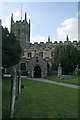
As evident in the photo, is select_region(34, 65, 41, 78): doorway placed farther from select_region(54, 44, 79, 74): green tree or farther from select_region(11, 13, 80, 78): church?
select_region(54, 44, 79, 74): green tree

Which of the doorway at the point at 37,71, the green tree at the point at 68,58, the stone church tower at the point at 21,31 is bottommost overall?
the doorway at the point at 37,71

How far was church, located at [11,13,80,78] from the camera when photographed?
89.7 feet

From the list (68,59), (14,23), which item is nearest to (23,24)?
(14,23)

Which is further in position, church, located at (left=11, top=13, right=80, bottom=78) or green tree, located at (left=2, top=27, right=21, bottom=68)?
church, located at (left=11, top=13, right=80, bottom=78)

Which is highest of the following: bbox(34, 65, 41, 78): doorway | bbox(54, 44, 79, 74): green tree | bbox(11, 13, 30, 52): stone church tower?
bbox(11, 13, 30, 52): stone church tower

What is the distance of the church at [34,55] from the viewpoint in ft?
89.7

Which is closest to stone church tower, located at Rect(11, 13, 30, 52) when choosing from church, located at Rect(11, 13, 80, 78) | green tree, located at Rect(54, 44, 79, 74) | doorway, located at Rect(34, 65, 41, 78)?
church, located at Rect(11, 13, 80, 78)

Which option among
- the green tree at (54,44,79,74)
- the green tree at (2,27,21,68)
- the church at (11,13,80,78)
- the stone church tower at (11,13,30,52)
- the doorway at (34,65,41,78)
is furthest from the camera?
the stone church tower at (11,13,30,52)

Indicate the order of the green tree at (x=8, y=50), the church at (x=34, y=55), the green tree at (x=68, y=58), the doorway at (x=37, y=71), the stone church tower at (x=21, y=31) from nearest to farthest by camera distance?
the green tree at (x=8, y=50) → the green tree at (x=68, y=58) → the church at (x=34, y=55) → the doorway at (x=37, y=71) → the stone church tower at (x=21, y=31)

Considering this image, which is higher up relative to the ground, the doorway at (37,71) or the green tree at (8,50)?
the green tree at (8,50)

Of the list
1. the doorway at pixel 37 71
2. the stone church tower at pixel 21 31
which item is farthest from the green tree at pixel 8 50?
the stone church tower at pixel 21 31

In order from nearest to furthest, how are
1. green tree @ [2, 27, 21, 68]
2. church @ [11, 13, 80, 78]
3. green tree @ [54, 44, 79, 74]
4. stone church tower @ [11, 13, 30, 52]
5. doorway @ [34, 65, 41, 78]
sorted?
green tree @ [2, 27, 21, 68]
green tree @ [54, 44, 79, 74]
church @ [11, 13, 80, 78]
doorway @ [34, 65, 41, 78]
stone church tower @ [11, 13, 30, 52]

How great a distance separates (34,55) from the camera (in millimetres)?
27172

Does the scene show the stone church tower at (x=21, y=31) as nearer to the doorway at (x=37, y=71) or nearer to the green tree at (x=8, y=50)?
the doorway at (x=37, y=71)
